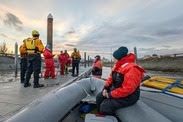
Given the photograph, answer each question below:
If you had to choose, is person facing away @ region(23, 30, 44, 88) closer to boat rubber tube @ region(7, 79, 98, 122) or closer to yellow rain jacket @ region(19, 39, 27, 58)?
yellow rain jacket @ region(19, 39, 27, 58)

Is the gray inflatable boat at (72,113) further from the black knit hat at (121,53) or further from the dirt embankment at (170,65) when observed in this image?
the dirt embankment at (170,65)

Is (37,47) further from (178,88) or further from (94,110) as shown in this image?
(178,88)

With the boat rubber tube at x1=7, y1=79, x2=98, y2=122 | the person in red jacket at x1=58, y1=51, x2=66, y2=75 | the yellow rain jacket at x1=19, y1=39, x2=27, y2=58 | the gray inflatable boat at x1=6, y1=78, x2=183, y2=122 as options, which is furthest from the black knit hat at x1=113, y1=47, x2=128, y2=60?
the person in red jacket at x1=58, y1=51, x2=66, y2=75

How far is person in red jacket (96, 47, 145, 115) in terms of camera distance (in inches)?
109

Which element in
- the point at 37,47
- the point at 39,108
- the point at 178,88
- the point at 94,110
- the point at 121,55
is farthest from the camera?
the point at 37,47

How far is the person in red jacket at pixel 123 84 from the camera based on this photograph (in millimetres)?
2762

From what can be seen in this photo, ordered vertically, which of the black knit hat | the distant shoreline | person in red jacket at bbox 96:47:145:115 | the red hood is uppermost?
the black knit hat

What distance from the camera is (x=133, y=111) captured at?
9.10 ft

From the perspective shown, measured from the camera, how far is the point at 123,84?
9.25ft

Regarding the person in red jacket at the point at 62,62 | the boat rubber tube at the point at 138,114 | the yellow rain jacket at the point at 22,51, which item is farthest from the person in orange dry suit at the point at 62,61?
the boat rubber tube at the point at 138,114

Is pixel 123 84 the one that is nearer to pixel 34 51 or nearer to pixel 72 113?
pixel 72 113

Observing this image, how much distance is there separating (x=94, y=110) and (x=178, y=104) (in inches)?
62.7

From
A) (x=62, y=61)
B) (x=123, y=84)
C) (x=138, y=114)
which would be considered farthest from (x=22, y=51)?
(x=138, y=114)

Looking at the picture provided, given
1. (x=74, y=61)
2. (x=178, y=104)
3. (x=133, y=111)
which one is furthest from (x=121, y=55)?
(x=74, y=61)
